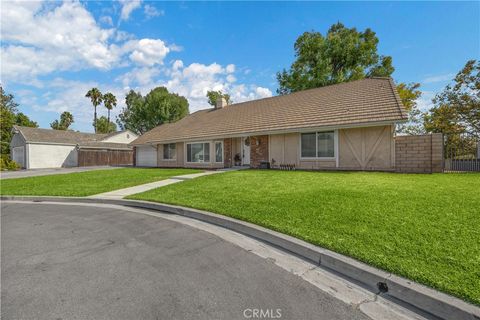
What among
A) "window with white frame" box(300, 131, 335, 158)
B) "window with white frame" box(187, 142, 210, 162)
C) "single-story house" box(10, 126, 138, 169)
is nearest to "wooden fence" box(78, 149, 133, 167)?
"single-story house" box(10, 126, 138, 169)

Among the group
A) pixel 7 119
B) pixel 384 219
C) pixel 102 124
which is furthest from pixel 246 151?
pixel 102 124

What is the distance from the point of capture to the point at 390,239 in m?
3.51

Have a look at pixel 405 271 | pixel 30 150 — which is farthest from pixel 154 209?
pixel 30 150

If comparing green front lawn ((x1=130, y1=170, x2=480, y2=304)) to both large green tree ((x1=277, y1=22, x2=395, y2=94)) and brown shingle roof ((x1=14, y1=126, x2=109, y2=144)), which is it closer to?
large green tree ((x1=277, y1=22, x2=395, y2=94))

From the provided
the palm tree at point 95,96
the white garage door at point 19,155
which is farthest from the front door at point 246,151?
the palm tree at point 95,96

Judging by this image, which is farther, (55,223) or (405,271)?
(55,223)

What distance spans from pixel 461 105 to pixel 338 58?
11.9m

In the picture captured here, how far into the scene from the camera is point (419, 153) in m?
10.8

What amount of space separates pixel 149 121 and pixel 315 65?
3235 cm

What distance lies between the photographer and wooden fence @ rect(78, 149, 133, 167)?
96.0ft

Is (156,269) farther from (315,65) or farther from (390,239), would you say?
(315,65)

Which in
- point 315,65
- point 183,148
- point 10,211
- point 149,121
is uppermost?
point 315,65

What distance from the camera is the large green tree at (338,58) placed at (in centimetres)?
2569

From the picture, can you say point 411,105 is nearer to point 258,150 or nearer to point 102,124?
point 258,150
